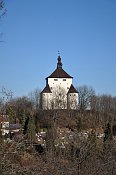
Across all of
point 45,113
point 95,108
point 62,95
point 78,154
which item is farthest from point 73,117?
point 78,154

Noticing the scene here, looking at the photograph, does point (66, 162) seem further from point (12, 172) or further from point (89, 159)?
point (12, 172)

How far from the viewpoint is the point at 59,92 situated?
64125 millimetres

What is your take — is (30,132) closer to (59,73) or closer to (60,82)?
(60,82)

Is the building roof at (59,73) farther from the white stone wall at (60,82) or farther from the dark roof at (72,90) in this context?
the dark roof at (72,90)

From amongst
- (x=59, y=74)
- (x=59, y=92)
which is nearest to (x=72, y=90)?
(x=59, y=92)

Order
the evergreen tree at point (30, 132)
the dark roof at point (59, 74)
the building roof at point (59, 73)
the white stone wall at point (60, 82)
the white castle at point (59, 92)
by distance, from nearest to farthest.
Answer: the evergreen tree at point (30, 132) → the white castle at point (59, 92) → the white stone wall at point (60, 82) → the dark roof at point (59, 74) → the building roof at point (59, 73)

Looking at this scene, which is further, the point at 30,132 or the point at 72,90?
the point at 72,90

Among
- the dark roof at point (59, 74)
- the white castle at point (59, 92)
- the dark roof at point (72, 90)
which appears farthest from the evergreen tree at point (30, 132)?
the dark roof at point (59, 74)

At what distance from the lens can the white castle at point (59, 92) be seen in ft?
193

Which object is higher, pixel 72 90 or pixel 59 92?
pixel 72 90

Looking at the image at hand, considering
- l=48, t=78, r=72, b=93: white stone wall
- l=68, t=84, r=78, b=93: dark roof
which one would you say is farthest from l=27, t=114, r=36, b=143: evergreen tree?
l=48, t=78, r=72, b=93: white stone wall

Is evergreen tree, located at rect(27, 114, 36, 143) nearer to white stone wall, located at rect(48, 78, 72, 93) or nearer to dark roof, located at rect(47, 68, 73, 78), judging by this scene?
white stone wall, located at rect(48, 78, 72, 93)

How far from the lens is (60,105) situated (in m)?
57.6

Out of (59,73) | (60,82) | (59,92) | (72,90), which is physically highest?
(59,73)
